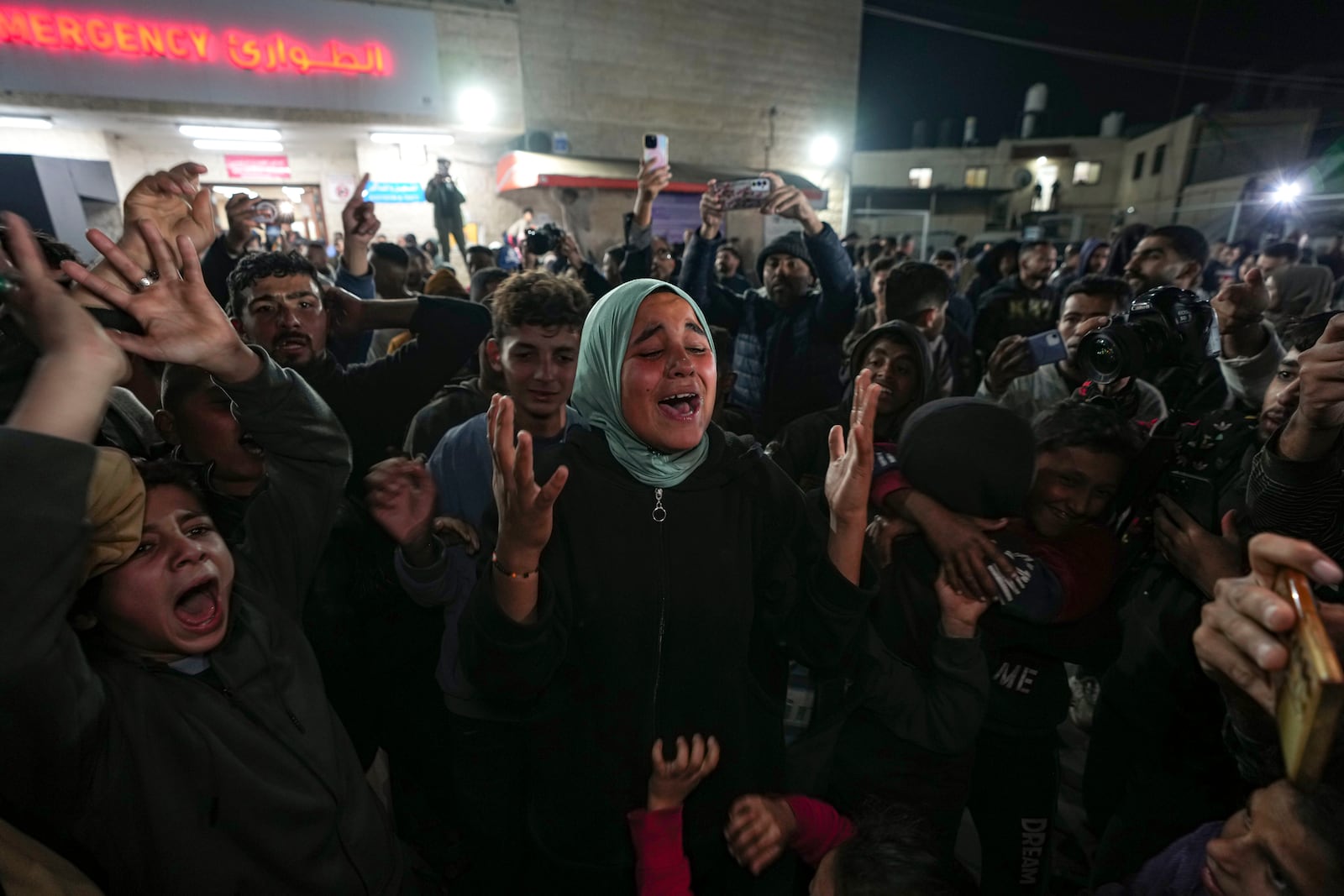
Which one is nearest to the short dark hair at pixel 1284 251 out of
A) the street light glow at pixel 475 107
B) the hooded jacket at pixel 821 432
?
the hooded jacket at pixel 821 432

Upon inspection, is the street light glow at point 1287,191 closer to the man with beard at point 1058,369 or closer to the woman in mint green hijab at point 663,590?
the man with beard at point 1058,369

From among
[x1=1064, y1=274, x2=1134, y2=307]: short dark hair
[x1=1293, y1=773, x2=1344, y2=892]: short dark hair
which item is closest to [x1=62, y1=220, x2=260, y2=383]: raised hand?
[x1=1293, y1=773, x2=1344, y2=892]: short dark hair

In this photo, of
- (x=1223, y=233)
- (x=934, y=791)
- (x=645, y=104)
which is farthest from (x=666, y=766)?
(x=1223, y=233)

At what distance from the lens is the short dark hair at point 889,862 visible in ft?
3.94

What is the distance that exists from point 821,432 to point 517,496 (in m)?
1.60

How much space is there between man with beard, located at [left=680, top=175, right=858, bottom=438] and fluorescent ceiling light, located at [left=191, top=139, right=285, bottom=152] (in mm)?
13968

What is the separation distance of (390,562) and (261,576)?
1.69 ft

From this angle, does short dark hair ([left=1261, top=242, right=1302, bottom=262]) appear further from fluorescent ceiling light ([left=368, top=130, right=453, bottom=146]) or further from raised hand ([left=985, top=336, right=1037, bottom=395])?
fluorescent ceiling light ([left=368, top=130, right=453, bottom=146])

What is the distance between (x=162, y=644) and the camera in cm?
115

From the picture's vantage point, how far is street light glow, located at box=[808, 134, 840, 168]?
1870 cm

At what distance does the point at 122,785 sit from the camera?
1080 millimetres

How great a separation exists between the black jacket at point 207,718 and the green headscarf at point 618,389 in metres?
0.70

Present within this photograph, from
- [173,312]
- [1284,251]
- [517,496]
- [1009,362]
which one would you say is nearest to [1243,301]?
[1009,362]

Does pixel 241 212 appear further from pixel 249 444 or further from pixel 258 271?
pixel 249 444
